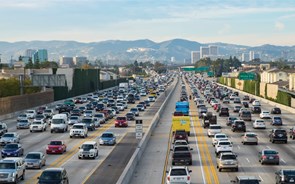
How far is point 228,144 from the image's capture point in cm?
4744

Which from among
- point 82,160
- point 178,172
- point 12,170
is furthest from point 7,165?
point 82,160

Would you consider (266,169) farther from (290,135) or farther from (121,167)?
(290,135)

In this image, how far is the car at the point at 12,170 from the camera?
33.1m

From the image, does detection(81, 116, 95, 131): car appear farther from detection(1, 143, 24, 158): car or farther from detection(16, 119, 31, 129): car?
detection(1, 143, 24, 158): car

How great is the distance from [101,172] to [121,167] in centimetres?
Answer: 267

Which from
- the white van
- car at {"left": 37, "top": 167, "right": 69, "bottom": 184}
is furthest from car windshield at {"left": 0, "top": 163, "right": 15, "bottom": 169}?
the white van

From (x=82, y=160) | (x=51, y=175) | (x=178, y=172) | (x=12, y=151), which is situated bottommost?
(x=82, y=160)

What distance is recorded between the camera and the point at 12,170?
33.7 m

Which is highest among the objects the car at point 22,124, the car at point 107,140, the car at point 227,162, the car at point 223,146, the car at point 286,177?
the car at point 286,177

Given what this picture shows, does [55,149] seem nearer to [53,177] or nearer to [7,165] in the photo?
[7,165]

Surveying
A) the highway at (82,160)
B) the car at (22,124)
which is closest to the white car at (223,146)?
the highway at (82,160)

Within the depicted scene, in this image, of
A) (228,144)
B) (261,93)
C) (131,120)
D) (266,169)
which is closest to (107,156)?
(228,144)

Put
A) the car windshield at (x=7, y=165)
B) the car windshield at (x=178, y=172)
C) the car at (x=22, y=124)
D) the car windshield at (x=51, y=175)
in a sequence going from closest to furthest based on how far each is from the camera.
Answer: the car windshield at (x=51, y=175), the car windshield at (x=178, y=172), the car windshield at (x=7, y=165), the car at (x=22, y=124)

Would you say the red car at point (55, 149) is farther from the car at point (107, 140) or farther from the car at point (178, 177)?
the car at point (178, 177)
